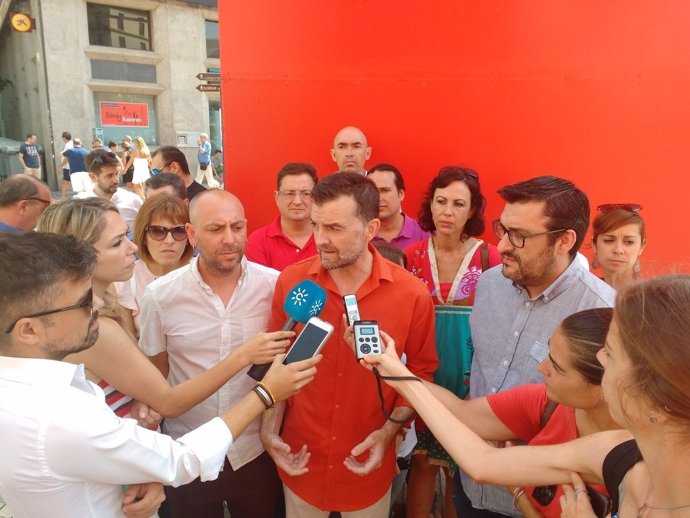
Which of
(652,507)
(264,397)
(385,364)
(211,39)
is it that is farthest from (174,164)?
(211,39)

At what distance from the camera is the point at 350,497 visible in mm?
2180

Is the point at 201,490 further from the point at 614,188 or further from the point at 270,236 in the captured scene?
the point at 614,188

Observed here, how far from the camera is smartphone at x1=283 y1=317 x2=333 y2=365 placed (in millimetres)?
1854

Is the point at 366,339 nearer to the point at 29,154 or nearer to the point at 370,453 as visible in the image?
the point at 370,453

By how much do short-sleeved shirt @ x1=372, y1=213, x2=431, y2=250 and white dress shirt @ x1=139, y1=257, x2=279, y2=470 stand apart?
1575 mm

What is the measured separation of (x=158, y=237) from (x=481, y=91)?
2.79 metres

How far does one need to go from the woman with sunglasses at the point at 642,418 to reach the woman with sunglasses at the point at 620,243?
6.80 feet

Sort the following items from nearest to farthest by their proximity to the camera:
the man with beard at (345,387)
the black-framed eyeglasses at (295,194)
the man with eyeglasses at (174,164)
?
the man with beard at (345,387)
the black-framed eyeglasses at (295,194)
the man with eyeglasses at (174,164)

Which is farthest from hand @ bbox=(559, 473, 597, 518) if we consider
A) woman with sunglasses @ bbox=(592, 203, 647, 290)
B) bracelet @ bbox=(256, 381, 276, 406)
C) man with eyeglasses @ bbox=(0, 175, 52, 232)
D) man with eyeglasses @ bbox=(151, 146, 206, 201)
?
man with eyeglasses @ bbox=(151, 146, 206, 201)

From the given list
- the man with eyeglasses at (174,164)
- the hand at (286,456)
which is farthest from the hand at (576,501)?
the man with eyeglasses at (174,164)

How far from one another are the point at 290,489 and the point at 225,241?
1.23 meters

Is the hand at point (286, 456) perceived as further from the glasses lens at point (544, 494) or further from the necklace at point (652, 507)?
the necklace at point (652, 507)

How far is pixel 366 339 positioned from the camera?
5.98ft

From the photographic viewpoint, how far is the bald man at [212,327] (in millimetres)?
2279
